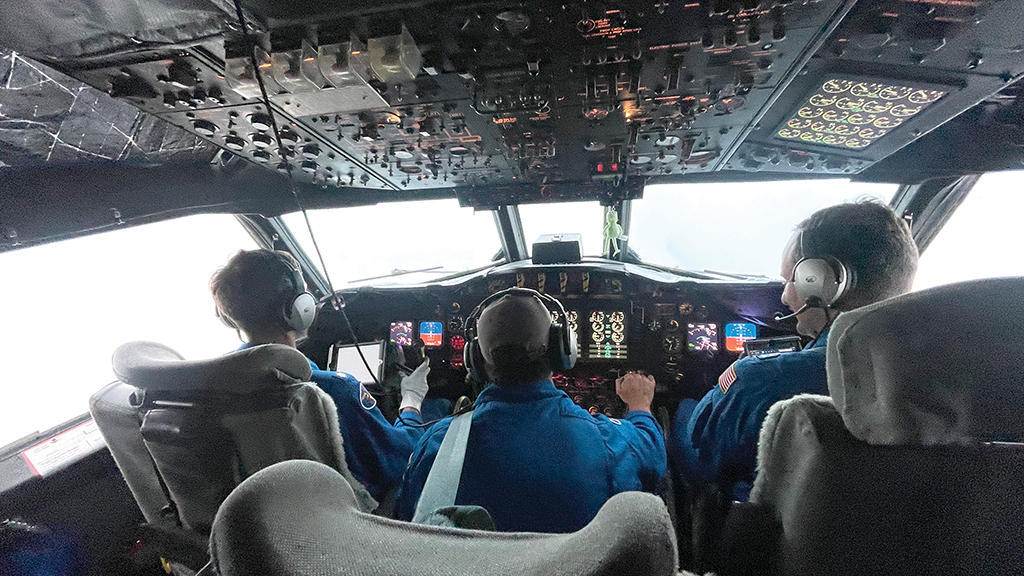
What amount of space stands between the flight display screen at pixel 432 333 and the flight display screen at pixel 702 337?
1685 millimetres

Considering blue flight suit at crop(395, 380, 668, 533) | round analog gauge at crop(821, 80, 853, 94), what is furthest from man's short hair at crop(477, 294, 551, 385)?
round analog gauge at crop(821, 80, 853, 94)

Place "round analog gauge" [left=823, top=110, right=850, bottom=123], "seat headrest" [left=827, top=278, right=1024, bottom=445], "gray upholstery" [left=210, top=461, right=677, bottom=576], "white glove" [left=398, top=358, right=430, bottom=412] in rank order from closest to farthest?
"gray upholstery" [left=210, top=461, right=677, bottom=576], "seat headrest" [left=827, top=278, right=1024, bottom=445], "round analog gauge" [left=823, top=110, right=850, bottom=123], "white glove" [left=398, top=358, right=430, bottom=412]

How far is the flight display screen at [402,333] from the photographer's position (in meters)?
2.80

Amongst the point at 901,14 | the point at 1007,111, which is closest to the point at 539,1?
the point at 901,14

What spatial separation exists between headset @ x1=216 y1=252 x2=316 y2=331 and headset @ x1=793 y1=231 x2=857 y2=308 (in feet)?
6.00

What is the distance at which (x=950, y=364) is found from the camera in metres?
0.57

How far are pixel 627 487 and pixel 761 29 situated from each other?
4.44 ft

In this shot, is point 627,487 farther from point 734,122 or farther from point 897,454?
point 734,122

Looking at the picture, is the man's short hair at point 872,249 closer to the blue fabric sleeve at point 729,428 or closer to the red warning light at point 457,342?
the blue fabric sleeve at point 729,428

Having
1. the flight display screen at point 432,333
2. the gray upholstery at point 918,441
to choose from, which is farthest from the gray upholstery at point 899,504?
the flight display screen at point 432,333

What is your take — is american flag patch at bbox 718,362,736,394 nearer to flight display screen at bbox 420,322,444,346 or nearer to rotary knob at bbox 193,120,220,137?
flight display screen at bbox 420,322,444,346

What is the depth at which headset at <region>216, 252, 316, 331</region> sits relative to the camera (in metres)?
1.50

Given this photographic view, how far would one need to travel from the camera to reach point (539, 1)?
102 centimetres

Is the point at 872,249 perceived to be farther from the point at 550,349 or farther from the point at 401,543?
the point at 401,543
